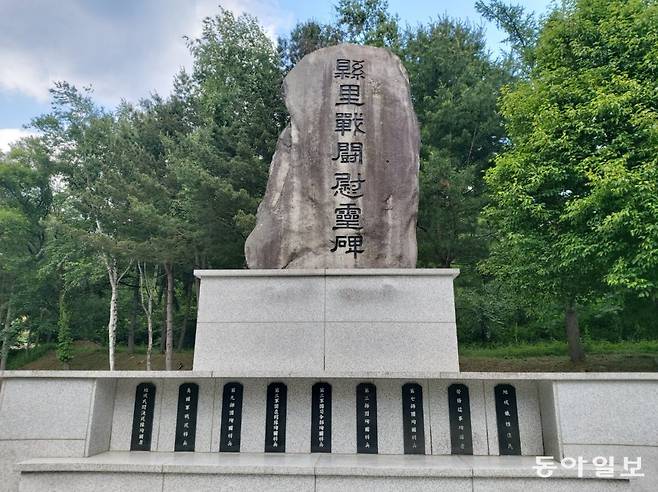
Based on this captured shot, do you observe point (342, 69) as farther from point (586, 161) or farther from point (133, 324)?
point (133, 324)

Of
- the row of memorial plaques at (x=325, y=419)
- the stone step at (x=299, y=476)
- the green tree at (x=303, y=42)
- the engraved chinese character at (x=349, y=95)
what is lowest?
the stone step at (x=299, y=476)

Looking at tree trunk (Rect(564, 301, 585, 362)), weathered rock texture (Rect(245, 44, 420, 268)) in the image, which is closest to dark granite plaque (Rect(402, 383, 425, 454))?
weathered rock texture (Rect(245, 44, 420, 268))

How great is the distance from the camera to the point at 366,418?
4188 mm

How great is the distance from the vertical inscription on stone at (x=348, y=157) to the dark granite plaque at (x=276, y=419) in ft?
5.52

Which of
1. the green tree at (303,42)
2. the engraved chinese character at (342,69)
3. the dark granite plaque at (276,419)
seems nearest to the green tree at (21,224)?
the green tree at (303,42)

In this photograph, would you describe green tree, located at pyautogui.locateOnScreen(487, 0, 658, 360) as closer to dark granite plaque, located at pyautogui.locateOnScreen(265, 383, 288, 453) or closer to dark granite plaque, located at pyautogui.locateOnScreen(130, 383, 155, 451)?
dark granite plaque, located at pyautogui.locateOnScreen(265, 383, 288, 453)

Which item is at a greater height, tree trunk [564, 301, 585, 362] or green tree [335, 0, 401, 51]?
green tree [335, 0, 401, 51]

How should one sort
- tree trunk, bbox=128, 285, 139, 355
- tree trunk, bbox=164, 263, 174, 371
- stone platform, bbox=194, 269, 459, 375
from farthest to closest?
1. tree trunk, bbox=128, 285, 139, 355
2. tree trunk, bbox=164, 263, 174, 371
3. stone platform, bbox=194, 269, 459, 375

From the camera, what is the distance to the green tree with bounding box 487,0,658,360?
668 centimetres

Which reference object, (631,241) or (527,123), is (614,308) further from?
(527,123)

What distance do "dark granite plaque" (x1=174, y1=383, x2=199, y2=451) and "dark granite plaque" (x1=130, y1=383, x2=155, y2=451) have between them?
260mm

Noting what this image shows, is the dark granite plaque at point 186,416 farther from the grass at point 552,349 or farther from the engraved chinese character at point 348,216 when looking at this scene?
the grass at point 552,349

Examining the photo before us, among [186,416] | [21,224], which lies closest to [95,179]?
[21,224]

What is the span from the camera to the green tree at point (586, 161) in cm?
668
